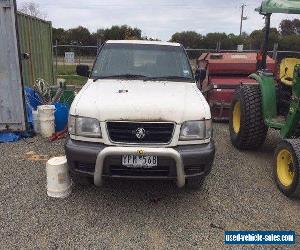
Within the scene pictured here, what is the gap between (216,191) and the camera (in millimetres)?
4562

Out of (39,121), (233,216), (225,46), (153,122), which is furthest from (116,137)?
(225,46)

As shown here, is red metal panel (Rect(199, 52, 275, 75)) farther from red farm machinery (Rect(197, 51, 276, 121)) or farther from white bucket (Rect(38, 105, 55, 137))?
white bucket (Rect(38, 105, 55, 137))

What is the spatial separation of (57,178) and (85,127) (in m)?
0.83

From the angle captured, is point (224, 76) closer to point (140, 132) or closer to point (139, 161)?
point (140, 132)

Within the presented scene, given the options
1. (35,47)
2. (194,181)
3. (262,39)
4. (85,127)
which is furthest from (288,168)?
(35,47)

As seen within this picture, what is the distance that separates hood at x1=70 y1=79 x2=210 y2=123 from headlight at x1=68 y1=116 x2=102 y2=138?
0.05m

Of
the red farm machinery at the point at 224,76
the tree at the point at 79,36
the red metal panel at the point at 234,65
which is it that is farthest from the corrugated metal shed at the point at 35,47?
the tree at the point at 79,36

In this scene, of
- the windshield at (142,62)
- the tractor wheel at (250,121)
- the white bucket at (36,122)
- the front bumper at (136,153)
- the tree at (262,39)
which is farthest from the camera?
the tree at (262,39)

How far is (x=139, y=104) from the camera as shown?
12.4 feet

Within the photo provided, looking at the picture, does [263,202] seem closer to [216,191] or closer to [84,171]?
[216,191]

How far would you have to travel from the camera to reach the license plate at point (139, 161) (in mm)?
3629

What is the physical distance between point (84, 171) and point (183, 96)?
1.38m

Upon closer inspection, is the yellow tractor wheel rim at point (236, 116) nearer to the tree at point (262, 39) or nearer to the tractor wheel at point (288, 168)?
the tree at point (262, 39)

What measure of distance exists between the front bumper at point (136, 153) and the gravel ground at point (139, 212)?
450 millimetres
